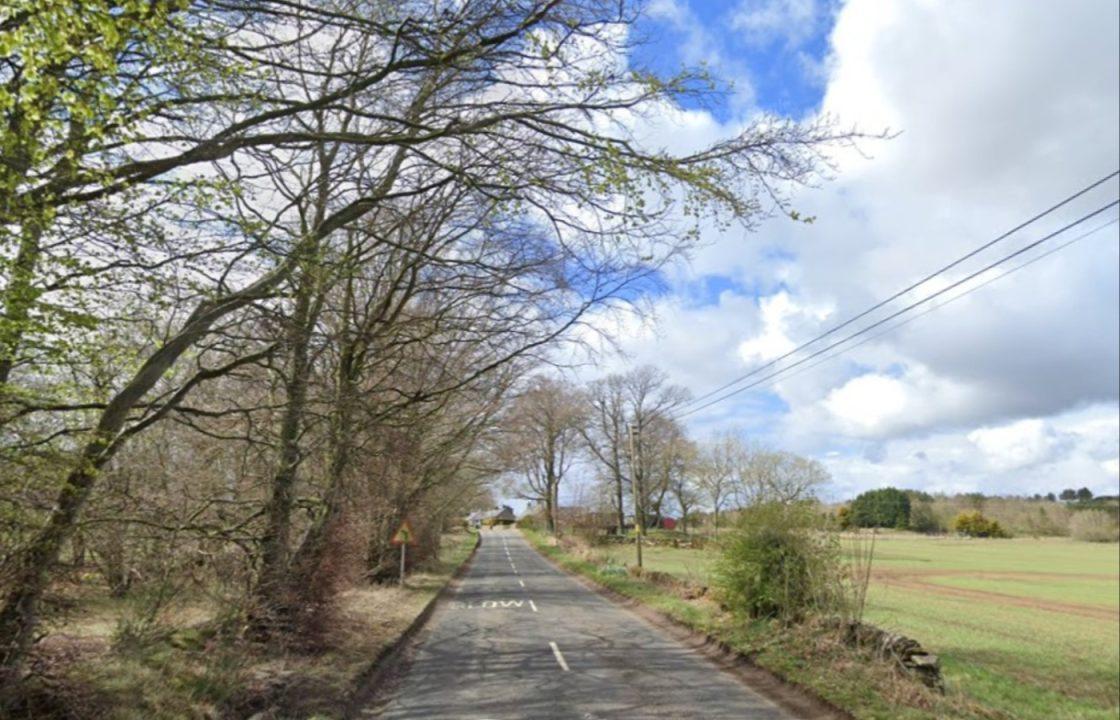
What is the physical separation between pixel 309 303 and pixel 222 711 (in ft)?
17.7

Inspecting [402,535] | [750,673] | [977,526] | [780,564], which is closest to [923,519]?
[977,526]

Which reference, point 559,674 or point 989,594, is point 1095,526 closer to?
point 989,594

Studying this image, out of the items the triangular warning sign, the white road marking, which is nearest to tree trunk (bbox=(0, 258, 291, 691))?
the white road marking

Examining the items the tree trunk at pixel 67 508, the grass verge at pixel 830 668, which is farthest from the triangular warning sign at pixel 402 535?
the tree trunk at pixel 67 508

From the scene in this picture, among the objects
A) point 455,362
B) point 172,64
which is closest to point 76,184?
point 172,64

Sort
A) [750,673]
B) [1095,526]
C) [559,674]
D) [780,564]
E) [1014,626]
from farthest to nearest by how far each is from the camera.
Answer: [1095,526] < [1014,626] < [780,564] < [750,673] < [559,674]

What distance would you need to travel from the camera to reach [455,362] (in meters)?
17.9

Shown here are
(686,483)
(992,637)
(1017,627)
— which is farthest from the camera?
(686,483)

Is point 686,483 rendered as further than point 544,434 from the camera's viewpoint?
Yes

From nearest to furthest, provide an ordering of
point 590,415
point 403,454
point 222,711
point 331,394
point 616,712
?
1. point 222,711
2. point 616,712
3. point 331,394
4. point 403,454
5. point 590,415

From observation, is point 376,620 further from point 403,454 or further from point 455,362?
point 455,362

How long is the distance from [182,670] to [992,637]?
66.4 feet

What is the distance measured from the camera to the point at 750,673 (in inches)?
412

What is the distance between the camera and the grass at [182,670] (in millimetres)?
6055
